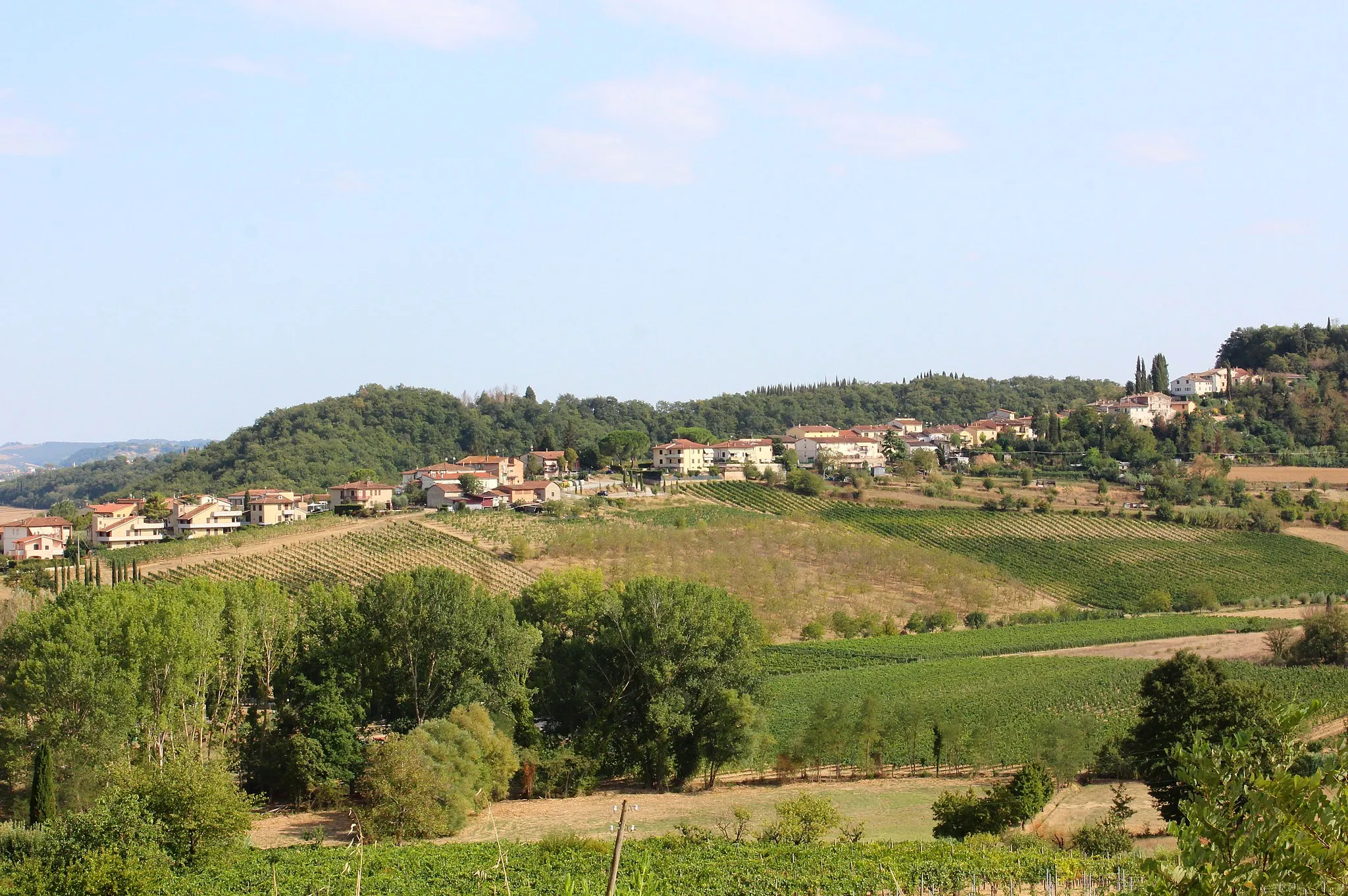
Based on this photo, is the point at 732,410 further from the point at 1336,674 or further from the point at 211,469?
the point at 1336,674

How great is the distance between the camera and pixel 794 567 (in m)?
65.8

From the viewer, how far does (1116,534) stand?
73.3 meters

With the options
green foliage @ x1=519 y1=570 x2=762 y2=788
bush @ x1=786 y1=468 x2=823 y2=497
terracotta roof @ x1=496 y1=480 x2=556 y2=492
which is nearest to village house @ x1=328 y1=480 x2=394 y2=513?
terracotta roof @ x1=496 y1=480 x2=556 y2=492

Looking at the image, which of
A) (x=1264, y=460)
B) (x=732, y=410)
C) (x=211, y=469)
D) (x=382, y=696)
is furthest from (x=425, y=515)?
(x=732, y=410)

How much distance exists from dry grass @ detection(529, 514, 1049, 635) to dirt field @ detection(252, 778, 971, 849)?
2654 centimetres

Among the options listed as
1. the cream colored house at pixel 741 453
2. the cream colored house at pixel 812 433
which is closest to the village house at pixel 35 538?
the cream colored house at pixel 741 453

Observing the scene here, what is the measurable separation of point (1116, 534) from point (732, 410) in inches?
3041

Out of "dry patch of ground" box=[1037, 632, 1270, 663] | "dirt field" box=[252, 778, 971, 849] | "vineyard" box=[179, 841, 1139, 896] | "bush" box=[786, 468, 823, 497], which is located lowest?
"dry patch of ground" box=[1037, 632, 1270, 663]

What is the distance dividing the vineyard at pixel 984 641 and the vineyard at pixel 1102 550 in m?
7.73

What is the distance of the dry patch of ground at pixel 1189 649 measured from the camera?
46.0 metres

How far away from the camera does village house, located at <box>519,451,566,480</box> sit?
3848 inches

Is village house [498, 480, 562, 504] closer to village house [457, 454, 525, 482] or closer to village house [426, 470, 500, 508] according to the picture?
village house [426, 470, 500, 508]

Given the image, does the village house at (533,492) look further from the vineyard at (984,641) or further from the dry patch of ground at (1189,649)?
the dry patch of ground at (1189,649)

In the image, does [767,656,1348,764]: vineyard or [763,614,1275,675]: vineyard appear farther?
[763,614,1275,675]: vineyard
